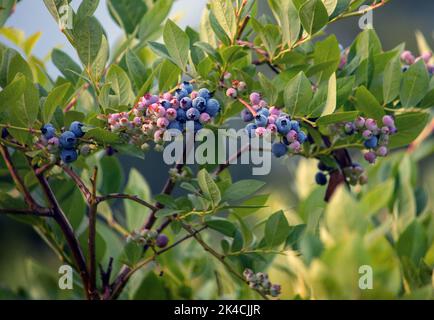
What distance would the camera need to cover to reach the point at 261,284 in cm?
113

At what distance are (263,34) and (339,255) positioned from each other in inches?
19.4

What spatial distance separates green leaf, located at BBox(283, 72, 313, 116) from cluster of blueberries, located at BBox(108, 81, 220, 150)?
0.10 meters

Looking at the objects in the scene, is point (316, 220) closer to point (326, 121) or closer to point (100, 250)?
point (326, 121)

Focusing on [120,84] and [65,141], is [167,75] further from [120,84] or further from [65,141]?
[65,141]

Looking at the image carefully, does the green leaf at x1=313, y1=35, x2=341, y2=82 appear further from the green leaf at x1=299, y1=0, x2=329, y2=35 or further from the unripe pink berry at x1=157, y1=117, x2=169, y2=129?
the unripe pink berry at x1=157, y1=117, x2=169, y2=129

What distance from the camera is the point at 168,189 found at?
3.97 ft

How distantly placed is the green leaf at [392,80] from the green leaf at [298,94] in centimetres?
15

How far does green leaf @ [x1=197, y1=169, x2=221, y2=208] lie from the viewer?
1028 millimetres

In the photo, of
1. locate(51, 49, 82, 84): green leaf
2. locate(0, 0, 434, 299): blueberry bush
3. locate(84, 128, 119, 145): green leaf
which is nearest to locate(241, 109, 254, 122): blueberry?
locate(0, 0, 434, 299): blueberry bush

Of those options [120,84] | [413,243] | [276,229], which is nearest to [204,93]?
[120,84]

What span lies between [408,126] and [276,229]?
26cm

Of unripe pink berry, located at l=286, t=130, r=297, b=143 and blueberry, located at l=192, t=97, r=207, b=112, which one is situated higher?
blueberry, located at l=192, t=97, r=207, b=112
